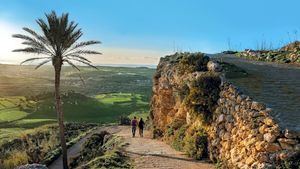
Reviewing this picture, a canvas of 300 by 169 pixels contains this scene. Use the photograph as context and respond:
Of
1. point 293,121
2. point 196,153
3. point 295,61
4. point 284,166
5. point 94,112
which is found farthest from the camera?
point 94,112

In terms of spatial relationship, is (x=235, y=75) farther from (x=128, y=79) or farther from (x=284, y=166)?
(x=128, y=79)

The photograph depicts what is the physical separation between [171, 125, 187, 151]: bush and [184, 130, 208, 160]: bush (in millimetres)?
1596

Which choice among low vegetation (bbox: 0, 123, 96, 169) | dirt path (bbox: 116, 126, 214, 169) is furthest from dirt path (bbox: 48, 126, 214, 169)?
low vegetation (bbox: 0, 123, 96, 169)

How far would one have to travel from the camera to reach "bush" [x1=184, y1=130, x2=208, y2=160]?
18984 mm

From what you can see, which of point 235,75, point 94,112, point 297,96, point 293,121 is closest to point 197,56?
point 235,75

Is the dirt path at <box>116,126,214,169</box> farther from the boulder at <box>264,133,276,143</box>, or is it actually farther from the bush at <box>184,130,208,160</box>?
the boulder at <box>264,133,276,143</box>

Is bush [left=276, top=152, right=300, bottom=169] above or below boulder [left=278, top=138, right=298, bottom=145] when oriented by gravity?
below

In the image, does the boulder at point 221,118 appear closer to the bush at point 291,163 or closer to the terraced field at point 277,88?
the terraced field at point 277,88

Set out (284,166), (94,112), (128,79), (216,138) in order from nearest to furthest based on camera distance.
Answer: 1. (284,166)
2. (216,138)
3. (94,112)
4. (128,79)

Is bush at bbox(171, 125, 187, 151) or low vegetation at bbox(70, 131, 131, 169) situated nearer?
low vegetation at bbox(70, 131, 131, 169)

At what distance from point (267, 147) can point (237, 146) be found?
7.48 feet

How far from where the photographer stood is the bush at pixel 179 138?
21.9m

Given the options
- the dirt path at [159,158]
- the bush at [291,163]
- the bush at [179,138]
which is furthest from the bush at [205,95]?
the bush at [291,163]

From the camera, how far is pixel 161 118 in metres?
29.7
